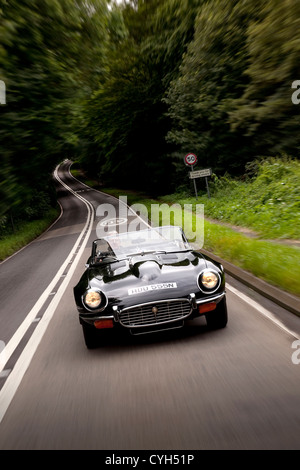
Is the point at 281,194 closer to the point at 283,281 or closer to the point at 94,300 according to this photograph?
the point at 283,281

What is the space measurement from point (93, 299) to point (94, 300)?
18mm

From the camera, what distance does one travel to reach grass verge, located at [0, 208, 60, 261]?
1976 centimetres

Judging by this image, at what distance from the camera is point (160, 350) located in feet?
16.4

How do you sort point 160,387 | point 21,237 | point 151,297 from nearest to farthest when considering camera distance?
point 160,387, point 151,297, point 21,237

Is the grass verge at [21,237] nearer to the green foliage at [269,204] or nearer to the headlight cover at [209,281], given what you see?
the green foliage at [269,204]

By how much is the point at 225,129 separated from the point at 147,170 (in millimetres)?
29990

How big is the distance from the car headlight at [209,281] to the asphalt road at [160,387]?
629mm

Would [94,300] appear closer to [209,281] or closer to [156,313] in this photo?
[156,313]

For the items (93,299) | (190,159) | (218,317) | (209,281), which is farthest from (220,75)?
(190,159)

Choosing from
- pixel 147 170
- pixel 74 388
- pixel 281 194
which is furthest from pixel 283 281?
pixel 147 170

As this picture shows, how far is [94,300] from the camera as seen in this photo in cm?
503

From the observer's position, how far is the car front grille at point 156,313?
496 centimetres

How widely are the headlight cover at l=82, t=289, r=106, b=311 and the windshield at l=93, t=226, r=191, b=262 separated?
1314 millimetres
